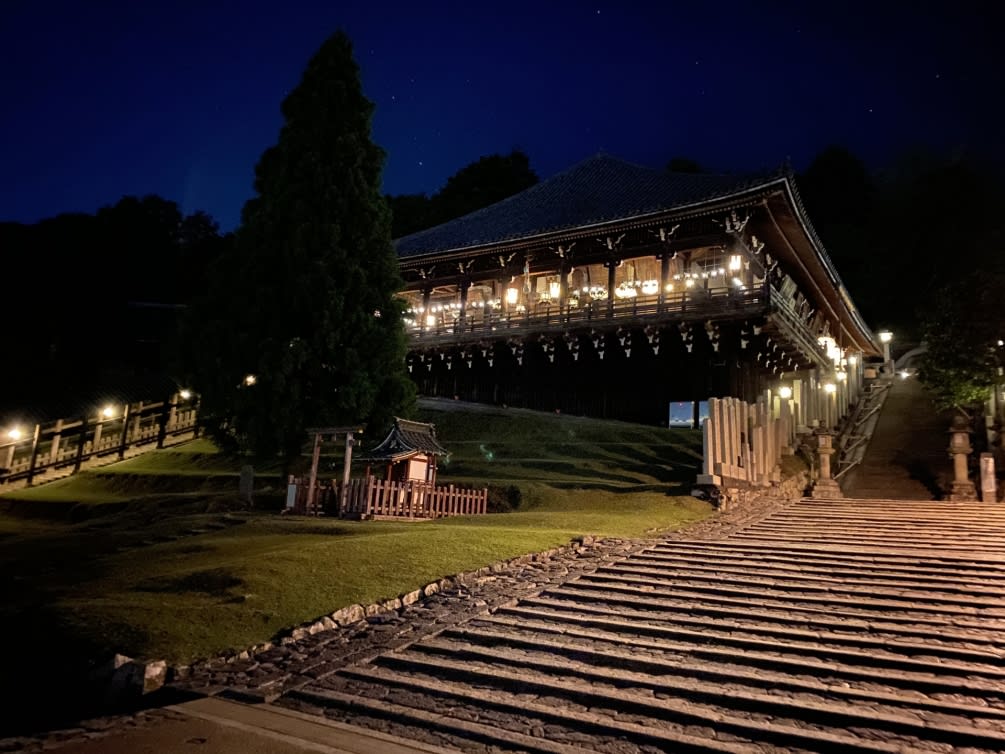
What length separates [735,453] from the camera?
15.7m

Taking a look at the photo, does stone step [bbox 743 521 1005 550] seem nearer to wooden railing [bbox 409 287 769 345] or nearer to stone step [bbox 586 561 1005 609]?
stone step [bbox 586 561 1005 609]

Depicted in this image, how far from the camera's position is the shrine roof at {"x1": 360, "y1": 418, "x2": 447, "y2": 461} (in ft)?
50.3

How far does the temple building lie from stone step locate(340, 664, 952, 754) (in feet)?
63.0

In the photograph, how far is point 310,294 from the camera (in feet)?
59.4

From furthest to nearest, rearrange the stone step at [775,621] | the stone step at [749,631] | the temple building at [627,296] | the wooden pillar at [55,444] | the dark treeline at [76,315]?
the dark treeline at [76,315], the temple building at [627,296], the wooden pillar at [55,444], the stone step at [775,621], the stone step at [749,631]

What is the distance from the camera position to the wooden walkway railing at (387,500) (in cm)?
1431

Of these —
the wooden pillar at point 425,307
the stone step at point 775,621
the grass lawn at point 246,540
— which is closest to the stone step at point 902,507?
the grass lawn at point 246,540

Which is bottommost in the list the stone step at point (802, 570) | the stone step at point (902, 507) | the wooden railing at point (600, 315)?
the stone step at point (802, 570)

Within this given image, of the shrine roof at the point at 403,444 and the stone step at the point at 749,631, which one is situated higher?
Result: the shrine roof at the point at 403,444

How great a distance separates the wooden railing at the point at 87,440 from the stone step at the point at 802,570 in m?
22.6

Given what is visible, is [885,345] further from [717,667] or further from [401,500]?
[717,667]

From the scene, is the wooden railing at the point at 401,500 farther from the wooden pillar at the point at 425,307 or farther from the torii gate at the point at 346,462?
the wooden pillar at the point at 425,307

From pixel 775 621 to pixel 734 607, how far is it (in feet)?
1.83

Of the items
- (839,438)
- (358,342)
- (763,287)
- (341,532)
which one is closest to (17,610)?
(341,532)
